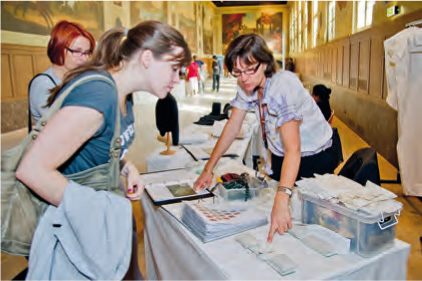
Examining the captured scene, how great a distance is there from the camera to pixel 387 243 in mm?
1350

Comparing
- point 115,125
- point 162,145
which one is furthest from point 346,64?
point 115,125

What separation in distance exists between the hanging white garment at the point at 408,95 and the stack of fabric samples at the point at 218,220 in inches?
106

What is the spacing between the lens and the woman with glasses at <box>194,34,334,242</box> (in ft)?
5.45

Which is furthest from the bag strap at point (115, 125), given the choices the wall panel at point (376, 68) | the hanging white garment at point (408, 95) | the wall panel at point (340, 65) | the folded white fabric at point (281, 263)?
the wall panel at point (340, 65)

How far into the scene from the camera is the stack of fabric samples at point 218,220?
4.75 ft

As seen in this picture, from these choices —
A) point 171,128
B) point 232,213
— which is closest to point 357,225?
point 232,213

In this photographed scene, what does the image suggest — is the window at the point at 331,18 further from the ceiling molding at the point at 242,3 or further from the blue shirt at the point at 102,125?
the ceiling molding at the point at 242,3

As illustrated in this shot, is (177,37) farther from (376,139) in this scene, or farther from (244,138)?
(376,139)

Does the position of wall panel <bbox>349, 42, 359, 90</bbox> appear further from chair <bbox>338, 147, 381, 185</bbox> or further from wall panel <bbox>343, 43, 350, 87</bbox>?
chair <bbox>338, 147, 381, 185</bbox>

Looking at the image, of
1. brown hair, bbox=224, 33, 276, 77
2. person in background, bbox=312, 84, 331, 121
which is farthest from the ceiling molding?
brown hair, bbox=224, 33, 276, 77

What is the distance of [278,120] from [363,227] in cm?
68

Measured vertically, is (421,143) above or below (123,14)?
below

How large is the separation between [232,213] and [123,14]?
12732 millimetres

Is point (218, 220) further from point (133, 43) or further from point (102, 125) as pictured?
point (133, 43)
